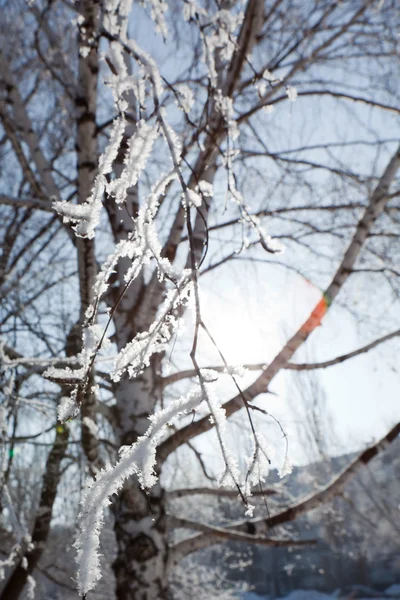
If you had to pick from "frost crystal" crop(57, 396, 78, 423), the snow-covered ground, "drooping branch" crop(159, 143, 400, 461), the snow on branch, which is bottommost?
Result: the snow on branch

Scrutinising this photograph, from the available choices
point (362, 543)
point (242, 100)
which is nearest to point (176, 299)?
point (242, 100)

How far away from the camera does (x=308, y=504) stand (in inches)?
97.3

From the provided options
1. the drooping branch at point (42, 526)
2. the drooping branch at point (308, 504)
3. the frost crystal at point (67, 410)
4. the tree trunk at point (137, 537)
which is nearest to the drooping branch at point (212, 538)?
the drooping branch at point (308, 504)

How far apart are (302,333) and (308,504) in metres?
0.99

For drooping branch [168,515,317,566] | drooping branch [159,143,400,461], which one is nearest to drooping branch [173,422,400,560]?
drooping branch [168,515,317,566]

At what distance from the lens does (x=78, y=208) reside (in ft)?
2.00

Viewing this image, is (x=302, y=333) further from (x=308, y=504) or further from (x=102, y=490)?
(x=102, y=490)

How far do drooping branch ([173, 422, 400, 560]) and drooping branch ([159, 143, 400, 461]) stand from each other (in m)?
0.56

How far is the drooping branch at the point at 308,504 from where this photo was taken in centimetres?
233

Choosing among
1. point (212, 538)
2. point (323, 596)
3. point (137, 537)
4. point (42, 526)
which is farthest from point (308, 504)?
point (323, 596)

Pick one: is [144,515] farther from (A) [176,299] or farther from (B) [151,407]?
(A) [176,299]

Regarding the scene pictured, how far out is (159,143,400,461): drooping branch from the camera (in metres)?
2.27

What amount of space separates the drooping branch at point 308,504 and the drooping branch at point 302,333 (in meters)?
0.56

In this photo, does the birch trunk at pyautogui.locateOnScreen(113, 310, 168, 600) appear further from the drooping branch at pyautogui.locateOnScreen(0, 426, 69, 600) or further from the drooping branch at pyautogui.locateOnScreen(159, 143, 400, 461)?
the drooping branch at pyautogui.locateOnScreen(0, 426, 69, 600)
